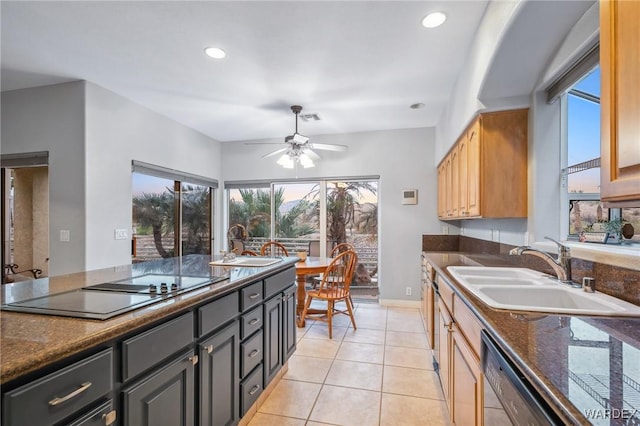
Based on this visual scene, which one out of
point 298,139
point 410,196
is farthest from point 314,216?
point 298,139

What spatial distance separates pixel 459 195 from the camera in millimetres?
2920

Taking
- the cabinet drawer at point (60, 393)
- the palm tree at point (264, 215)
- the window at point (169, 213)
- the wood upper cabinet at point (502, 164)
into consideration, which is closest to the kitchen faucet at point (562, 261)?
the wood upper cabinet at point (502, 164)

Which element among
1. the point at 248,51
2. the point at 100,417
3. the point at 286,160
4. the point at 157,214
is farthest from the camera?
the point at 157,214

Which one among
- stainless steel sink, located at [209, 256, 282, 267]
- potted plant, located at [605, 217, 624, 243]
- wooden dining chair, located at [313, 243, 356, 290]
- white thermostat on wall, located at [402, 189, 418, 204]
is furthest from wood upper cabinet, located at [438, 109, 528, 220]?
wooden dining chair, located at [313, 243, 356, 290]

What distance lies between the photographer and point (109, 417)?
0.96 m

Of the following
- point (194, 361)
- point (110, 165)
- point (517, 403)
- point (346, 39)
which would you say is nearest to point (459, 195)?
point (346, 39)

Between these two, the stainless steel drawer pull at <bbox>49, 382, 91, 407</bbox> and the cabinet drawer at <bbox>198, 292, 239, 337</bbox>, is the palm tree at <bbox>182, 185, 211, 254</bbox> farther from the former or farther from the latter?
the stainless steel drawer pull at <bbox>49, 382, 91, 407</bbox>

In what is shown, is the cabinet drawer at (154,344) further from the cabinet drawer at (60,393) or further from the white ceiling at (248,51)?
the white ceiling at (248,51)

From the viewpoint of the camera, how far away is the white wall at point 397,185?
442 centimetres

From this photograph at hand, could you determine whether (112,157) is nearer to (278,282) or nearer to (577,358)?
(278,282)

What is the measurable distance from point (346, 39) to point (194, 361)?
2.25 m

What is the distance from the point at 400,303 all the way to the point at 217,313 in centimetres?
350

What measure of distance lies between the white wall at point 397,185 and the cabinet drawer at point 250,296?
288 centimetres

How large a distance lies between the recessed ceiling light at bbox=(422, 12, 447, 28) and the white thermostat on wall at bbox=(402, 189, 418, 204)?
2.63m
